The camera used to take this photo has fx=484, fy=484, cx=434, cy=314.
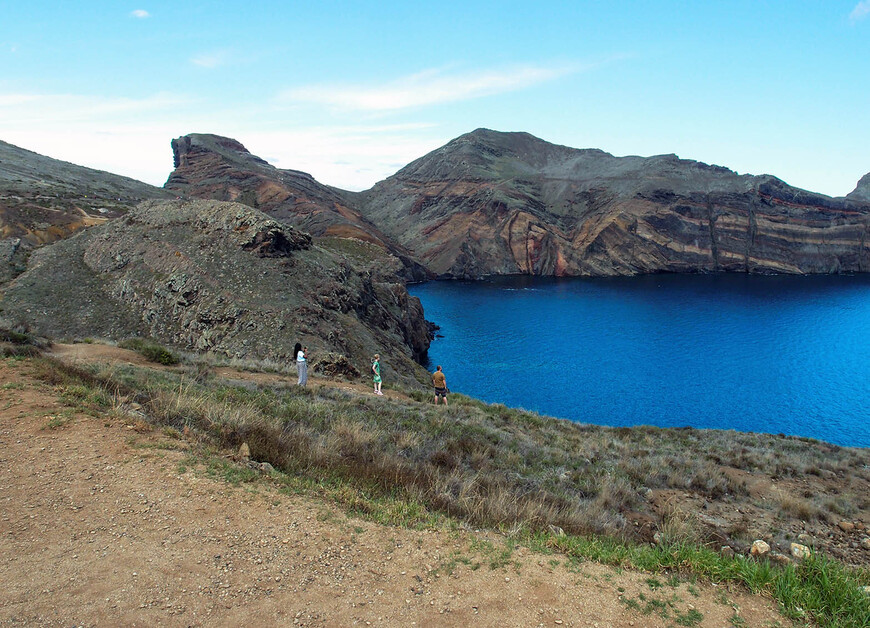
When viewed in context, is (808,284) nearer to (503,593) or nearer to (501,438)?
(501,438)

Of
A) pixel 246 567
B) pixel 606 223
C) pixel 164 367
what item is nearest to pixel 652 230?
pixel 606 223

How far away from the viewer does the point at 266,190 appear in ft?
368

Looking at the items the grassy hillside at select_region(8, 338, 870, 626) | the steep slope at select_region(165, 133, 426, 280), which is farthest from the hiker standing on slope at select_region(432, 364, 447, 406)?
the steep slope at select_region(165, 133, 426, 280)

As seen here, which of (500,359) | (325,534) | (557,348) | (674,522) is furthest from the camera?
(557,348)

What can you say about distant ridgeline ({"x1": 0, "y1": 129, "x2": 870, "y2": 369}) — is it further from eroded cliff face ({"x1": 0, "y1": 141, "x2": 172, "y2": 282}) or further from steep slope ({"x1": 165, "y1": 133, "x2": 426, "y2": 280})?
eroded cliff face ({"x1": 0, "y1": 141, "x2": 172, "y2": 282})

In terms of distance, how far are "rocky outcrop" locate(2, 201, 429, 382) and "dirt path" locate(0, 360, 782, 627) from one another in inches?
698

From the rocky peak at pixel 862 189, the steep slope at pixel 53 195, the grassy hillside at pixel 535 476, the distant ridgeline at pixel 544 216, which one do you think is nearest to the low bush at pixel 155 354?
the grassy hillside at pixel 535 476

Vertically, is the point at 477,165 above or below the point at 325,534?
above

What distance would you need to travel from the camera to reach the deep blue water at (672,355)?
35.4 m

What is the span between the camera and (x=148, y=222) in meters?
35.4

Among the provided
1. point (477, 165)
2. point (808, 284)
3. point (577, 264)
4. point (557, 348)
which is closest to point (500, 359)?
point (557, 348)

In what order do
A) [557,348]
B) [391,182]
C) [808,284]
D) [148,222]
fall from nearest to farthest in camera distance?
1. [148,222]
2. [557,348]
3. [808,284]
4. [391,182]

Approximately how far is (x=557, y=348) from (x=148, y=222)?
39.0 metres

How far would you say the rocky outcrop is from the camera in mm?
26891
